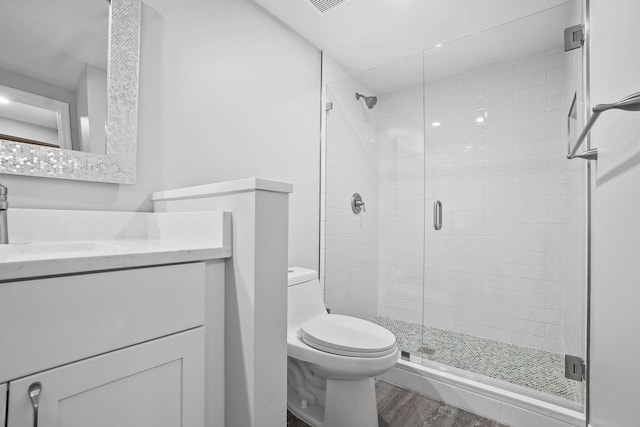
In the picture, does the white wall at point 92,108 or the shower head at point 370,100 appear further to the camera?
the shower head at point 370,100

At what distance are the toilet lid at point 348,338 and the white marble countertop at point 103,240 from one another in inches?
26.4

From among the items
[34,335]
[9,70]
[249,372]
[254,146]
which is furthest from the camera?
[254,146]

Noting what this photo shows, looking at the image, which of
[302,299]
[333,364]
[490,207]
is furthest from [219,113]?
[490,207]

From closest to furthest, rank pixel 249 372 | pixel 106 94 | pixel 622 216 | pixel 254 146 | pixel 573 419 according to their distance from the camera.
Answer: pixel 622 216, pixel 249 372, pixel 106 94, pixel 573 419, pixel 254 146

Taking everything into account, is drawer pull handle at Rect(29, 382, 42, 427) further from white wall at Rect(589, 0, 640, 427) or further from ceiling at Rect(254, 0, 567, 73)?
ceiling at Rect(254, 0, 567, 73)

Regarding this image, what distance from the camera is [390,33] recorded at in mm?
2051

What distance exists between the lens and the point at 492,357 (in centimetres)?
183

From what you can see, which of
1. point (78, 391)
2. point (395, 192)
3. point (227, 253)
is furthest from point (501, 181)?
point (78, 391)

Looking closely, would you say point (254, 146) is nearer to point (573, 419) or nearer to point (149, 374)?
point (149, 374)

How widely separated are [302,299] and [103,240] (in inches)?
36.9

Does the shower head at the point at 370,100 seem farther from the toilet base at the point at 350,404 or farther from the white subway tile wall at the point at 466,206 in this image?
the toilet base at the point at 350,404

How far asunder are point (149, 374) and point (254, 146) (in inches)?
51.4

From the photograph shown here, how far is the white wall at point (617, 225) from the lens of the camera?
62 cm

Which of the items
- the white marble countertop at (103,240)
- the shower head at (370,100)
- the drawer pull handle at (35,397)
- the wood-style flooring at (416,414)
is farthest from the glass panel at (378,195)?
the drawer pull handle at (35,397)
